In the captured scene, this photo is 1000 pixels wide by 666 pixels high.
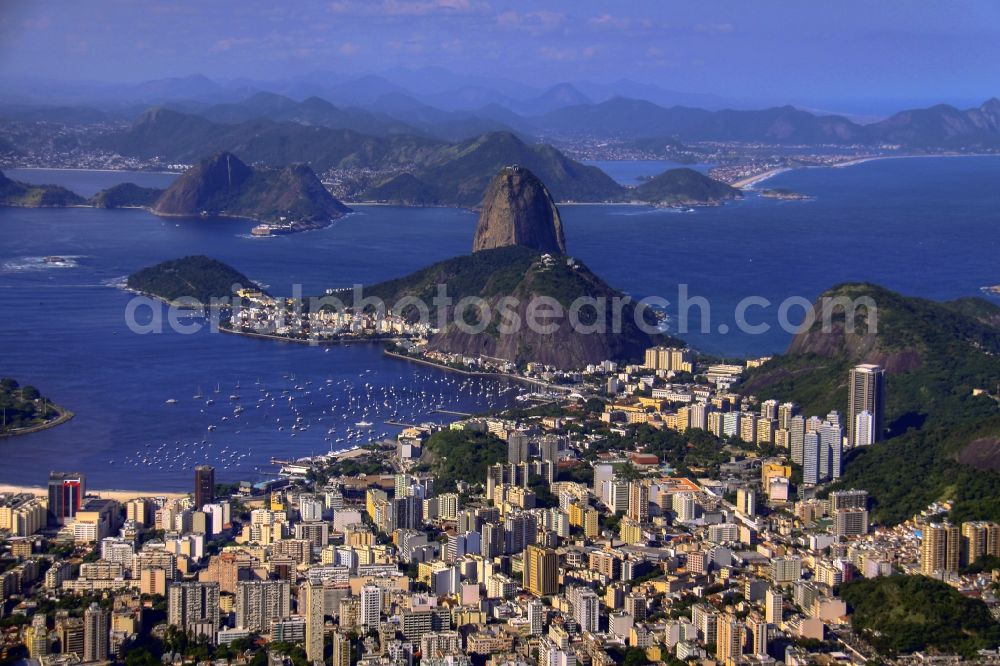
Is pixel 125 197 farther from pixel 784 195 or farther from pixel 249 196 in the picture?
pixel 784 195

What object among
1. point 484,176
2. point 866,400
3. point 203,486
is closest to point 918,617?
point 866,400

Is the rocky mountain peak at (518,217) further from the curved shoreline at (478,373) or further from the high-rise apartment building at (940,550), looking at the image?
the high-rise apartment building at (940,550)

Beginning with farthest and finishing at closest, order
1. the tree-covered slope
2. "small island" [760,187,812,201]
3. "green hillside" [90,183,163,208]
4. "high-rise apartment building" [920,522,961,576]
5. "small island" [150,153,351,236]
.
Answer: "small island" [760,187,812,201], "green hillside" [90,183,163,208], the tree-covered slope, "small island" [150,153,351,236], "high-rise apartment building" [920,522,961,576]

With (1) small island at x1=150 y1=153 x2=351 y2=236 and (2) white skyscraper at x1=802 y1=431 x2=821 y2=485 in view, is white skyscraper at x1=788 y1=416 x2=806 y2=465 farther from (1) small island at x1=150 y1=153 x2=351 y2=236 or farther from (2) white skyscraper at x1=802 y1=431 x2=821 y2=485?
(1) small island at x1=150 y1=153 x2=351 y2=236

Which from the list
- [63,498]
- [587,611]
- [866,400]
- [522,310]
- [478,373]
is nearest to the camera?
[587,611]

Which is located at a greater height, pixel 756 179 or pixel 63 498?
pixel 756 179

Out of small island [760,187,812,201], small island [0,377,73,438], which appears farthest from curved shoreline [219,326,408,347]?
small island [760,187,812,201]
